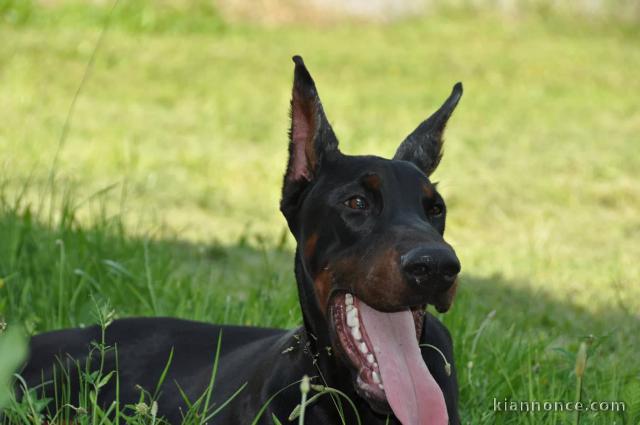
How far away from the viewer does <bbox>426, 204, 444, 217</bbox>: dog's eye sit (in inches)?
142

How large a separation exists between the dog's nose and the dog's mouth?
0.96 ft

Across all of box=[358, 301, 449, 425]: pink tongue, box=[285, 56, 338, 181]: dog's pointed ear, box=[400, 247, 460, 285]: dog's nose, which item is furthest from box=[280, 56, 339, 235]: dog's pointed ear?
→ box=[400, 247, 460, 285]: dog's nose

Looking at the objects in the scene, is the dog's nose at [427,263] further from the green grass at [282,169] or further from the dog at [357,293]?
the green grass at [282,169]

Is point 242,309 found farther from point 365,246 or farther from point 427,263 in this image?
point 427,263

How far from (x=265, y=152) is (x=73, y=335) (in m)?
6.97

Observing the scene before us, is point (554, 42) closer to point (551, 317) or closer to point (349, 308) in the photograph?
point (551, 317)

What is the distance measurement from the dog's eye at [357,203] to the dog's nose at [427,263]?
0.43m

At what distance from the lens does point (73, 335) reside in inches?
183

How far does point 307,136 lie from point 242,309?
6.13 feet

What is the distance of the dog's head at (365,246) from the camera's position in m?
3.15

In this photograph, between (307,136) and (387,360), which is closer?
(387,360)

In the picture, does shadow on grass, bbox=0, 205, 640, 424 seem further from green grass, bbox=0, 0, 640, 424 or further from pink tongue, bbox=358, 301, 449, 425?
pink tongue, bbox=358, 301, 449, 425

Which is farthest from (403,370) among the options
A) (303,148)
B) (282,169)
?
(282,169)

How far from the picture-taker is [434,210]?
3633 mm
